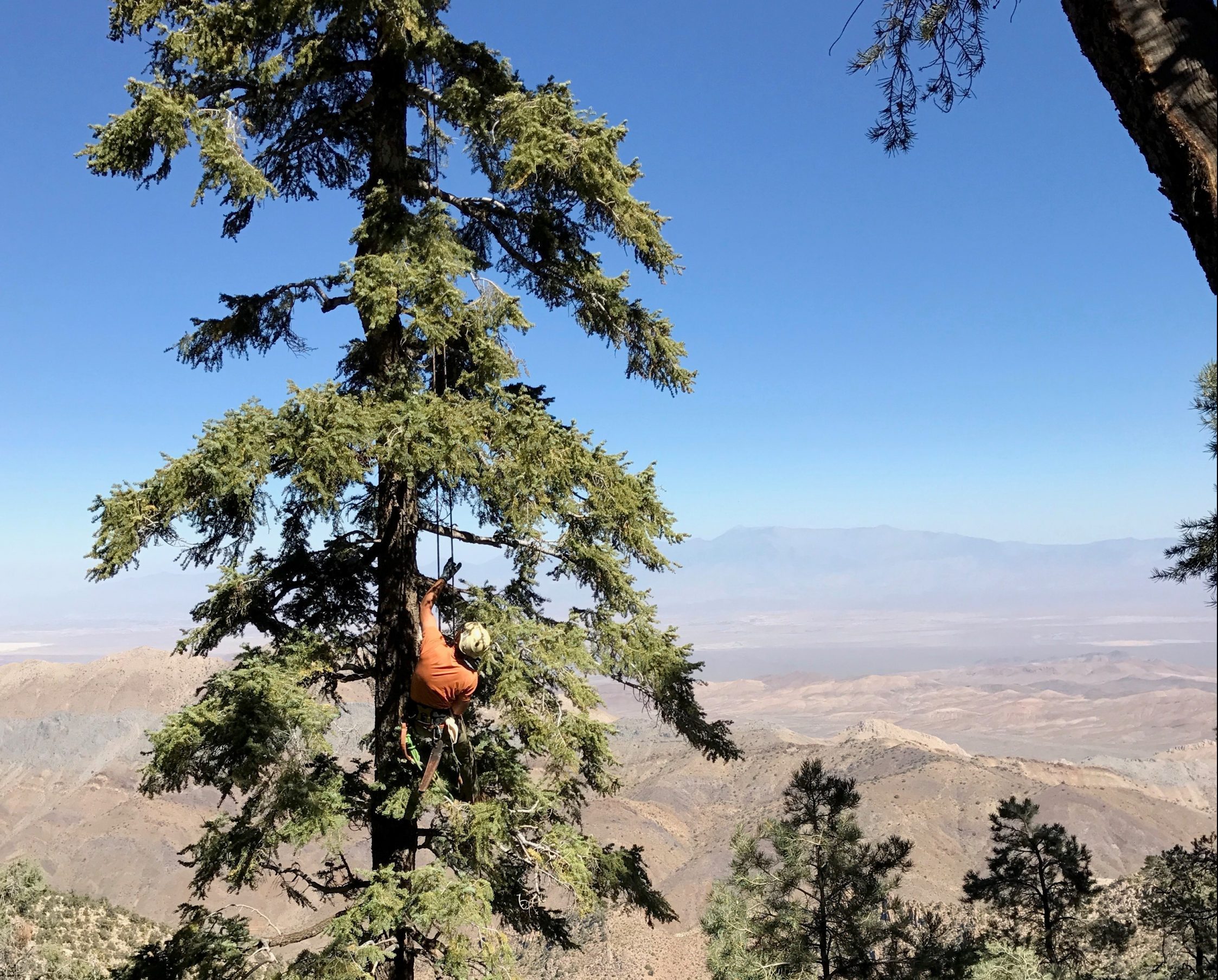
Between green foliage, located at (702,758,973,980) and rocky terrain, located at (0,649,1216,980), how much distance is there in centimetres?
1451

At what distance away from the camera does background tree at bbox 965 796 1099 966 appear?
16141mm

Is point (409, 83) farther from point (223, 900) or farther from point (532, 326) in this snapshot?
point (223, 900)

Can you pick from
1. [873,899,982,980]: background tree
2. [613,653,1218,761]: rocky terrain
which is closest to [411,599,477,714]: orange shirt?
[873,899,982,980]: background tree

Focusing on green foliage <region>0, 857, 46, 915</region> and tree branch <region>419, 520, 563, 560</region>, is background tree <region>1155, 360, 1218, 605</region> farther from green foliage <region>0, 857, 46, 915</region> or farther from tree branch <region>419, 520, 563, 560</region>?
green foliage <region>0, 857, 46, 915</region>

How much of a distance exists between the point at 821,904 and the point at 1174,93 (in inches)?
585

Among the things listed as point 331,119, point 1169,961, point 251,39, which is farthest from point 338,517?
point 1169,961

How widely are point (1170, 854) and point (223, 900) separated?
159ft


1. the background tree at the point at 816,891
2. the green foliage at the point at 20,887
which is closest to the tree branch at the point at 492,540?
the background tree at the point at 816,891

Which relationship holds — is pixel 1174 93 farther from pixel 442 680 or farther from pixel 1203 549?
pixel 1203 549

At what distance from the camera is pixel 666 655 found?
20.4 ft

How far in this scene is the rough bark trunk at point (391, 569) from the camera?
5879 millimetres

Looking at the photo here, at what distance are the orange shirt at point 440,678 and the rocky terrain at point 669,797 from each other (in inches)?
1009

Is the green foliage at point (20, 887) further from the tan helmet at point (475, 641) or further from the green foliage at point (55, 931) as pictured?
the tan helmet at point (475, 641)

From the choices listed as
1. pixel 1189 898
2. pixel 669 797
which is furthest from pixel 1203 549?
pixel 669 797
